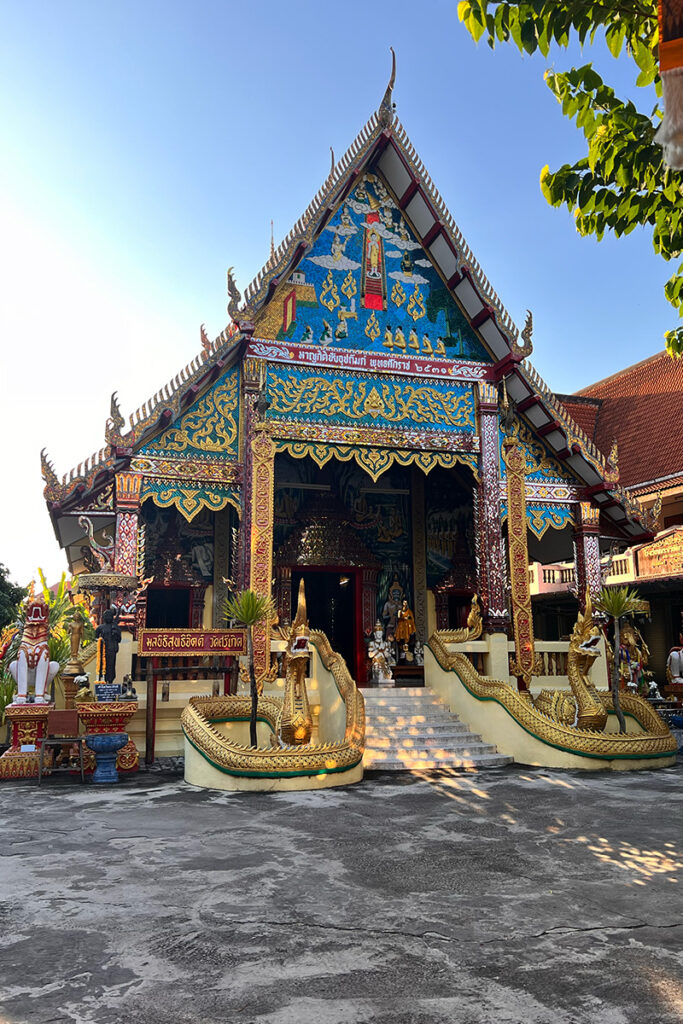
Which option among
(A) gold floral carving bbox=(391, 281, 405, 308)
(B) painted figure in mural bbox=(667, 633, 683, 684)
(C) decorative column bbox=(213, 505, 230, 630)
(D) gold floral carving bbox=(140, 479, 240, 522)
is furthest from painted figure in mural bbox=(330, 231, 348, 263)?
(B) painted figure in mural bbox=(667, 633, 683, 684)

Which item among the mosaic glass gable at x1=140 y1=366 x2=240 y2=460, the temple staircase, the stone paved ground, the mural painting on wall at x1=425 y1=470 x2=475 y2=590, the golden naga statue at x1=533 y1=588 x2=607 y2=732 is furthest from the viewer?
the mural painting on wall at x1=425 y1=470 x2=475 y2=590

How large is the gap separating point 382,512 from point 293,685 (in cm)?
711

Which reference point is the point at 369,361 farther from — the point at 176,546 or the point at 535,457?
the point at 176,546

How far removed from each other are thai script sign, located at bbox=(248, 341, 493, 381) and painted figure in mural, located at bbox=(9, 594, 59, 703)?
5325 millimetres

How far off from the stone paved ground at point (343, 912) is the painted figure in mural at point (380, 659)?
592 centimetres

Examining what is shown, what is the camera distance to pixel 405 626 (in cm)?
1554

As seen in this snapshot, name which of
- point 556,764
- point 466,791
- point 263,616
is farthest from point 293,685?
point 556,764

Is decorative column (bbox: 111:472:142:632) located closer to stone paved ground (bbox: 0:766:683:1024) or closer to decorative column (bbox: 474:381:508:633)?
stone paved ground (bbox: 0:766:683:1024)

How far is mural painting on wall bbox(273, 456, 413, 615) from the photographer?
15508 millimetres

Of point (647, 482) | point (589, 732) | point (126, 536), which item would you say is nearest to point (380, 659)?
point (589, 732)

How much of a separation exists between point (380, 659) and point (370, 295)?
6576 millimetres

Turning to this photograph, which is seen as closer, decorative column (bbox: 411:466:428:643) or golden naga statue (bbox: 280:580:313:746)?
golden naga statue (bbox: 280:580:313:746)

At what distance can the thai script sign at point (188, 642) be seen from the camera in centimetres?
1062

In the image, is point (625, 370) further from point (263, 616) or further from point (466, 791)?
point (466, 791)
